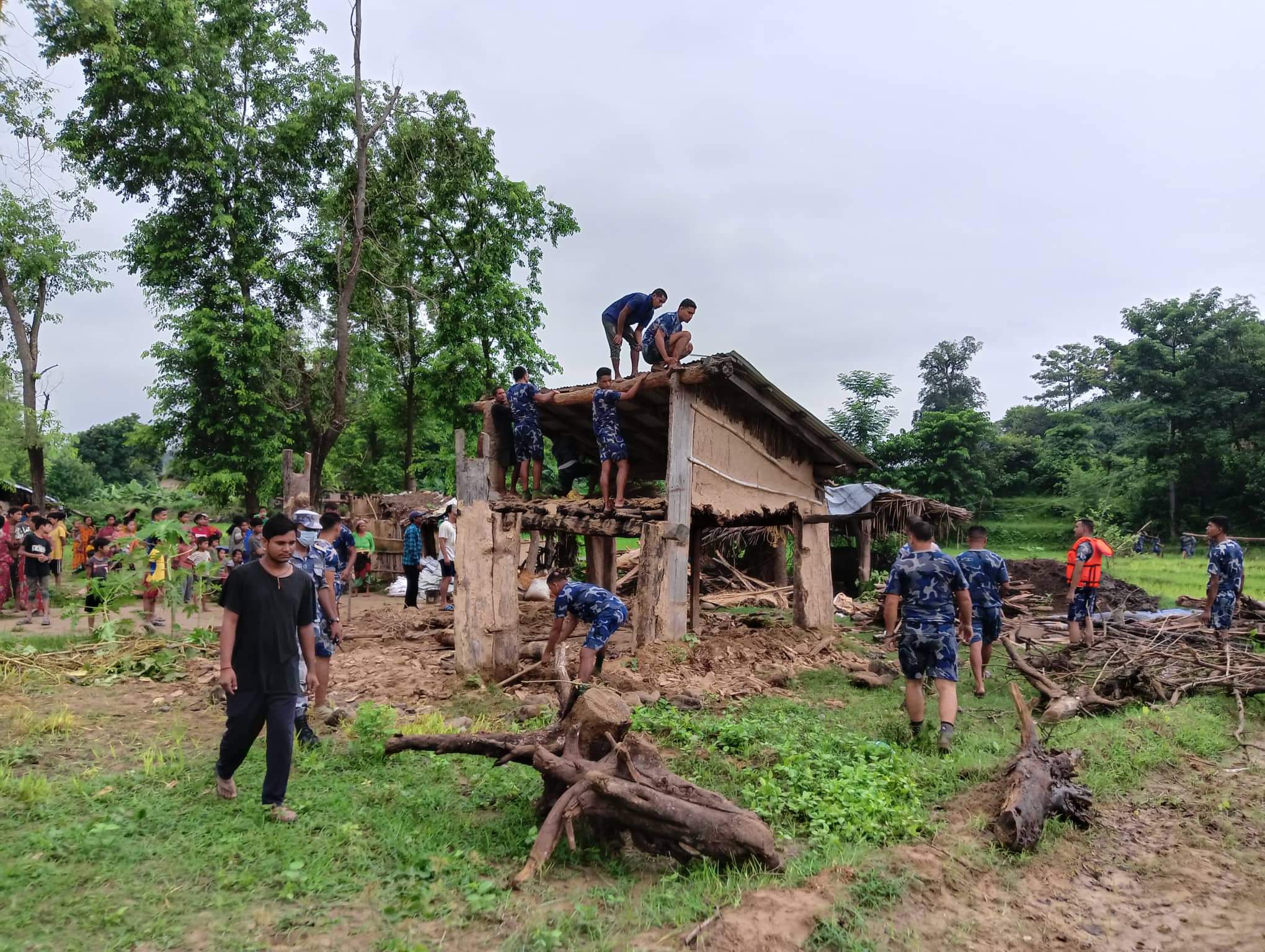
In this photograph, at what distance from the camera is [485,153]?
22.3 meters

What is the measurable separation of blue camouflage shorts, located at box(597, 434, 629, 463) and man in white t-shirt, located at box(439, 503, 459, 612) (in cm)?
473

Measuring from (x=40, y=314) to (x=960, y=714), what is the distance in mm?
28323

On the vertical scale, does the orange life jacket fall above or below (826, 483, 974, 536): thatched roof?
below

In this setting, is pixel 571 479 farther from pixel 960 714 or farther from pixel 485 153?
pixel 485 153

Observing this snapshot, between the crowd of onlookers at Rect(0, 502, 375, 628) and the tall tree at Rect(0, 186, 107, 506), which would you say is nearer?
the crowd of onlookers at Rect(0, 502, 375, 628)

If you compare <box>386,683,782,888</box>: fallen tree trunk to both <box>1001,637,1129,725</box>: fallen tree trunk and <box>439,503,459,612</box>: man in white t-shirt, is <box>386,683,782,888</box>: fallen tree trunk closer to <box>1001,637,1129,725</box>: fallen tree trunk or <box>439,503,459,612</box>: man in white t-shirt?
<box>1001,637,1129,725</box>: fallen tree trunk

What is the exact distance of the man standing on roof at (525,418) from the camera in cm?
1101

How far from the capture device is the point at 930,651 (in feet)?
20.9

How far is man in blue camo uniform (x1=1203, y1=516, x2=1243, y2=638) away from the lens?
911cm

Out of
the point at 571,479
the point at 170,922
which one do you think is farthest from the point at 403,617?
the point at 170,922

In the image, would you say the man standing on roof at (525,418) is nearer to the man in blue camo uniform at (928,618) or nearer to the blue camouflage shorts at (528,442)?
the blue camouflage shorts at (528,442)

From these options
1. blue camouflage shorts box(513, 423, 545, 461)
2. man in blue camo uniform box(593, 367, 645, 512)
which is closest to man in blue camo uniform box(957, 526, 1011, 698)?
man in blue camo uniform box(593, 367, 645, 512)

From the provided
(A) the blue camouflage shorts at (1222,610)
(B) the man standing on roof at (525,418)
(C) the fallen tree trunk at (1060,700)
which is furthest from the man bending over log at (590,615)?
(A) the blue camouflage shorts at (1222,610)

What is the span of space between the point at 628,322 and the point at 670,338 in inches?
51.4
